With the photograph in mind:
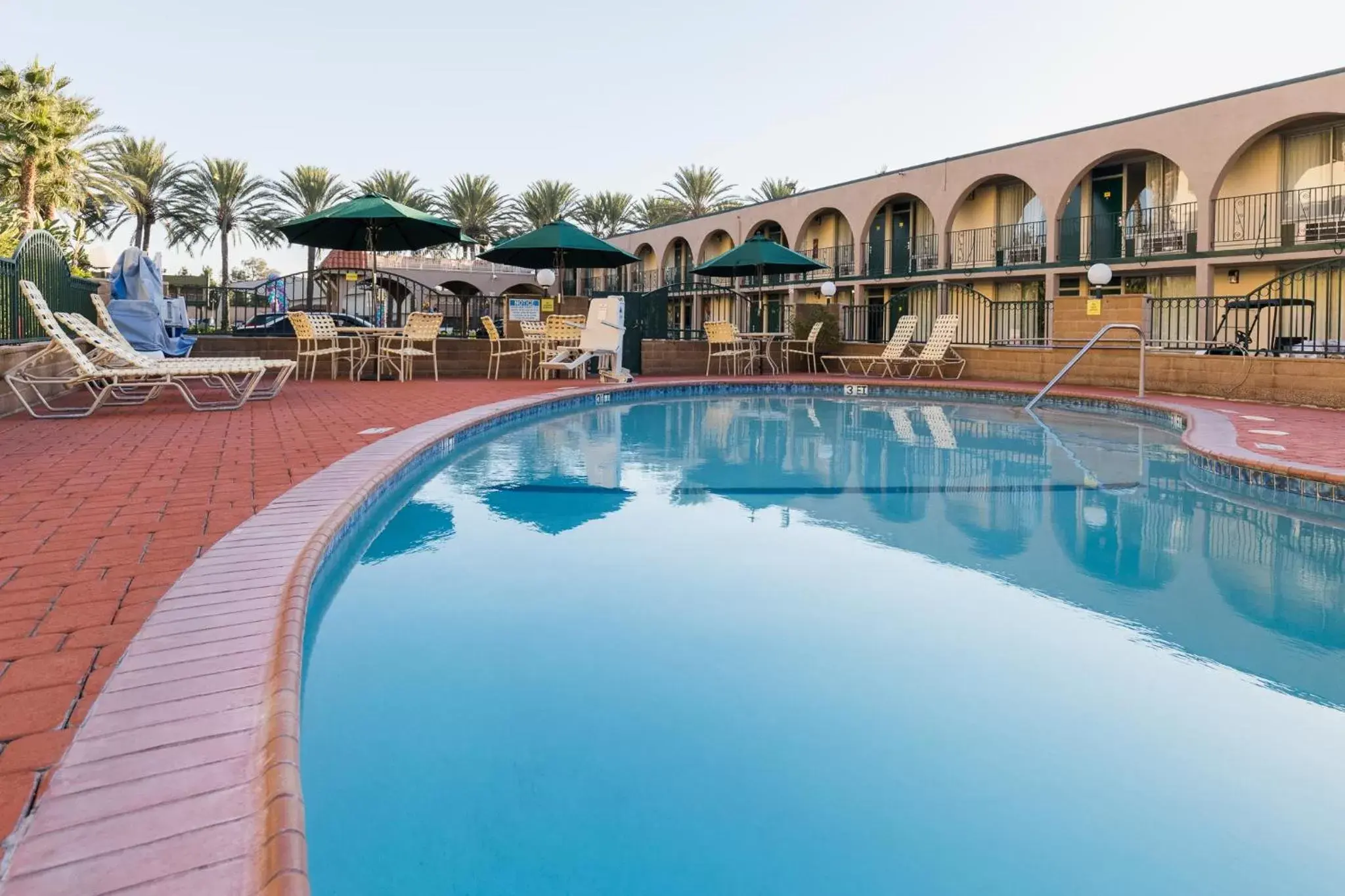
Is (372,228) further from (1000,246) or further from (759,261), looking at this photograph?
(1000,246)

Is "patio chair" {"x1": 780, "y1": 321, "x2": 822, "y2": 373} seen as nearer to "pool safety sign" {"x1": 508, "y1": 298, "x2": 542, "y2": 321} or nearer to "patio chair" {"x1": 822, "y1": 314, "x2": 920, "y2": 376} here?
"patio chair" {"x1": 822, "y1": 314, "x2": 920, "y2": 376}

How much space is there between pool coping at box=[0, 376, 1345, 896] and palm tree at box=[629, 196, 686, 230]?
37221mm

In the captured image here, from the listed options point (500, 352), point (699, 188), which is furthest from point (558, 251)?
point (699, 188)

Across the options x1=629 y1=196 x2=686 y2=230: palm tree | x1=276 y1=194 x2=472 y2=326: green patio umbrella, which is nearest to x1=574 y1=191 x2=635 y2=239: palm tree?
x1=629 y1=196 x2=686 y2=230: palm tree

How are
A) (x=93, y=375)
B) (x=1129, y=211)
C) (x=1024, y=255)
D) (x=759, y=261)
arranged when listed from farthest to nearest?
1. (x=1024, y=255)
2. (x=1129, y=211)
3. (x=759, y=261)
4. (x=93, y=375)

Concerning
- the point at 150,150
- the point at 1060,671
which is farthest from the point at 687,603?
the point at 150,150

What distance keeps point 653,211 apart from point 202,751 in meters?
39.3

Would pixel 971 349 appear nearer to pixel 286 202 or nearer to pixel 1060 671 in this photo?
pixel 1060 671

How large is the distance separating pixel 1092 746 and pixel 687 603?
1.49 m

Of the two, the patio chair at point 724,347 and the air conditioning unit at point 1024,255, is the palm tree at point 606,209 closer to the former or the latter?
the air conditioning unit at point 1024,255

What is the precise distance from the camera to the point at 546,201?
3762 cm

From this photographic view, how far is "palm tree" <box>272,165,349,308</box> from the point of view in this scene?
34.4 m

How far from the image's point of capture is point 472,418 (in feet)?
24.4

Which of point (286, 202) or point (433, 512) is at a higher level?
point (286, 202)
